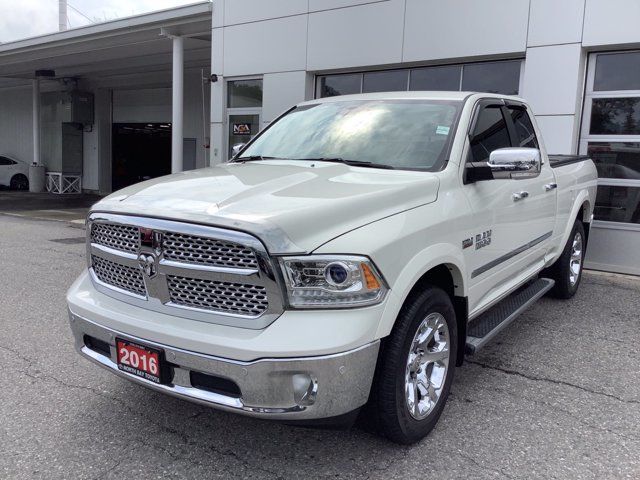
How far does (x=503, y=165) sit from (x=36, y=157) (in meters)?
23.7

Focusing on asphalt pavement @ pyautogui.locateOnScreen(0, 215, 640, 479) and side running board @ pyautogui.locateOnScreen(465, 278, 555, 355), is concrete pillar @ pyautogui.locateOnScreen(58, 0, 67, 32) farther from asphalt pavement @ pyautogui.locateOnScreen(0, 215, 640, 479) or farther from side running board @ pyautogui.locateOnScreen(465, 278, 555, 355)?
side running board @ pyautogui.locateOnScreen(465, 278, 555, 355)

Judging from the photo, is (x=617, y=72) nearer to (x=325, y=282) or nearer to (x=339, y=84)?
(x=339, y=84)

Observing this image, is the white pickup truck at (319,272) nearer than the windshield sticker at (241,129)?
Yes

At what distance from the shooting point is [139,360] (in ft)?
9.16

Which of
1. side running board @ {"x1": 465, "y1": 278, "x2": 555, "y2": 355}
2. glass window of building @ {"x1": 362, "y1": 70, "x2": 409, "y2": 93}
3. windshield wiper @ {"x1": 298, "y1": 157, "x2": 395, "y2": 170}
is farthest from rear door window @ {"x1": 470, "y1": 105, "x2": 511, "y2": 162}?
glass window of building @ {"x1": 362, "y1": 70, "x2": 409, "y2": 93}

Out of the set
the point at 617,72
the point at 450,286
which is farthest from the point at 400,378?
the point at 617,72

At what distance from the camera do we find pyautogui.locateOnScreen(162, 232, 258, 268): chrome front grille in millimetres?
2553

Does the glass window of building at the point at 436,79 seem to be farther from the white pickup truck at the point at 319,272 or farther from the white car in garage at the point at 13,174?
the white car in garage at the point at 13,174

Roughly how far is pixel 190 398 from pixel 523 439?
1.88 m

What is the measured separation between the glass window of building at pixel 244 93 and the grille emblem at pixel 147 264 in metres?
9.49

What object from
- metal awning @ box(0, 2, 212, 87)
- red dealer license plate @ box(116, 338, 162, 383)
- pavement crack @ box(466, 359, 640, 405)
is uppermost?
metal awning @ box(0, 2, 212, 87)

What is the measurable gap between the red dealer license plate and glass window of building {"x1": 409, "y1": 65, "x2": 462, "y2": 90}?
8025 mm

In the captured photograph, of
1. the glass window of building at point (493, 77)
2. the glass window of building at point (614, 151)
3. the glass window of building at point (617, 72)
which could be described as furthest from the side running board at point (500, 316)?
the glass window of building at point (493, 77)

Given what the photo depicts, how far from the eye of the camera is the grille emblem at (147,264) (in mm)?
2791
